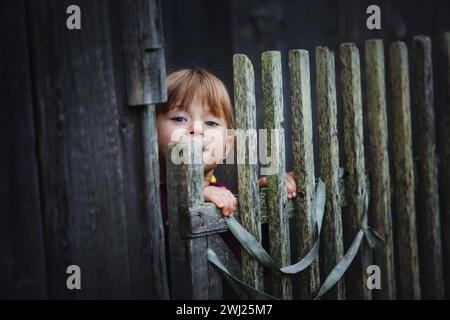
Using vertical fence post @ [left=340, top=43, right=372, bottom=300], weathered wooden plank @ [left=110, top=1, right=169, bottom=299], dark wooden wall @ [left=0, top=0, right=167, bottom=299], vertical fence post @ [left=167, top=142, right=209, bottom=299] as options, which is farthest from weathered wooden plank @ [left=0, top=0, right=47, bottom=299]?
vertical fence post @ [left=340, top=43, right=372, bottom=300]

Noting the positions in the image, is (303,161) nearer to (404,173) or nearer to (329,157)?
(329,157)

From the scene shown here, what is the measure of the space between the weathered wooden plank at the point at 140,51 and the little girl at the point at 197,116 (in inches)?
22.2

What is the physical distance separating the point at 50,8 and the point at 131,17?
0.29 meters

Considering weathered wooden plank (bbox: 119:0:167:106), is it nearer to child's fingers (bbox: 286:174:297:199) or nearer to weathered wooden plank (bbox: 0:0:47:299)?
weathered wooden plank (bbox: 0:0:47:299)

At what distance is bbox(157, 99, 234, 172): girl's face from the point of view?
290cm

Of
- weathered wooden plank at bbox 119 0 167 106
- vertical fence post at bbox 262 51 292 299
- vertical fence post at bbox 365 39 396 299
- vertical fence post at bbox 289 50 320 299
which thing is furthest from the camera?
vertical fence post at bbox 365 39 396 299

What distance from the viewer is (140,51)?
7.62 feet

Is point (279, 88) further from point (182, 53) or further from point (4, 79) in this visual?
point (182, 53)

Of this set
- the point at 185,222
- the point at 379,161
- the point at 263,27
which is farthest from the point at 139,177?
the point at 263,27

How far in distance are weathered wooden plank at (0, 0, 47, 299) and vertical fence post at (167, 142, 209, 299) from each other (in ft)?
1.79

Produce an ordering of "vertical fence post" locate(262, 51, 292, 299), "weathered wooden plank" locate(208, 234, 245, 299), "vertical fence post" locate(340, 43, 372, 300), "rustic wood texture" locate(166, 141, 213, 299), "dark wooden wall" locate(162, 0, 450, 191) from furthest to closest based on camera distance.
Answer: "dark wooden wall" locate(162, 0, 450, 191) → "vertical fence post" locate(340, 43, 372, 300) → "vertical fence post" locate(262, 51, 292, 299) → "weathered wooden plank" locate(208, 234, 245, 299) → "rustic wood texture" locate(166, 141, 213, 299)

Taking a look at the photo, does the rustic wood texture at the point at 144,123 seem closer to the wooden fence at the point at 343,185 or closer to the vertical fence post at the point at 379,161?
the wooden fence at the point at 343,185

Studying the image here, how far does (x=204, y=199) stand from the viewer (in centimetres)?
263

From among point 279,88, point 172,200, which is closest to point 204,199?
point 172,200
